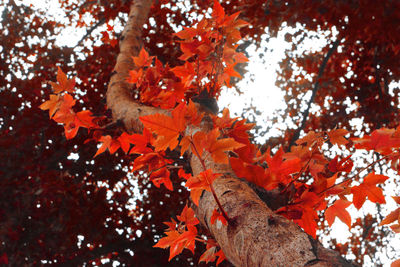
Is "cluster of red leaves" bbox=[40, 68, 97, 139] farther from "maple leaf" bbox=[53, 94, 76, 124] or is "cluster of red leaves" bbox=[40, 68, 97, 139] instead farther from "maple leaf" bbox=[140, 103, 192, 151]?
"maple leaf" bbox=[140, 103, 192, 151]

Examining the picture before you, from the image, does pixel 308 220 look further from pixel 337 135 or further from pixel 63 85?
pixel 63 85

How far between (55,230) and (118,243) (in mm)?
1211

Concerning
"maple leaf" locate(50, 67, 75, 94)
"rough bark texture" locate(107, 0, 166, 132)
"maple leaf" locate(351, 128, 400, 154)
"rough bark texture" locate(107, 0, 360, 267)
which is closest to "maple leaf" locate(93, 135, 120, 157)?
→ "rough bark texture" locate(107, 0, 166, 132)

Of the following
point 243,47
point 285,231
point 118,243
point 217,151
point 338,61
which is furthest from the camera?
point 338,61

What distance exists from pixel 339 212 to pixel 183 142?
2.09 ft

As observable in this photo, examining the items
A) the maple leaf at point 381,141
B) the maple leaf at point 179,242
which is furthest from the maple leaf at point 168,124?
the maple leaf at point 381,141

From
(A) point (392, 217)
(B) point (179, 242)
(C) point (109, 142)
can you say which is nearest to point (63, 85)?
(C) point (109, 142)

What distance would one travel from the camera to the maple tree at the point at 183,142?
71 cm

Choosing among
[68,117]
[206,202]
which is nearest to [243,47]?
[68,117]

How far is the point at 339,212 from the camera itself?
0.89 metres

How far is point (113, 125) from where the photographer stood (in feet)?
5.06

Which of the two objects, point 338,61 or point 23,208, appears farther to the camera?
point 338,61

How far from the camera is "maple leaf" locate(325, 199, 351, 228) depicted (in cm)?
87

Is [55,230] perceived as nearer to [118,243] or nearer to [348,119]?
[118,243]
